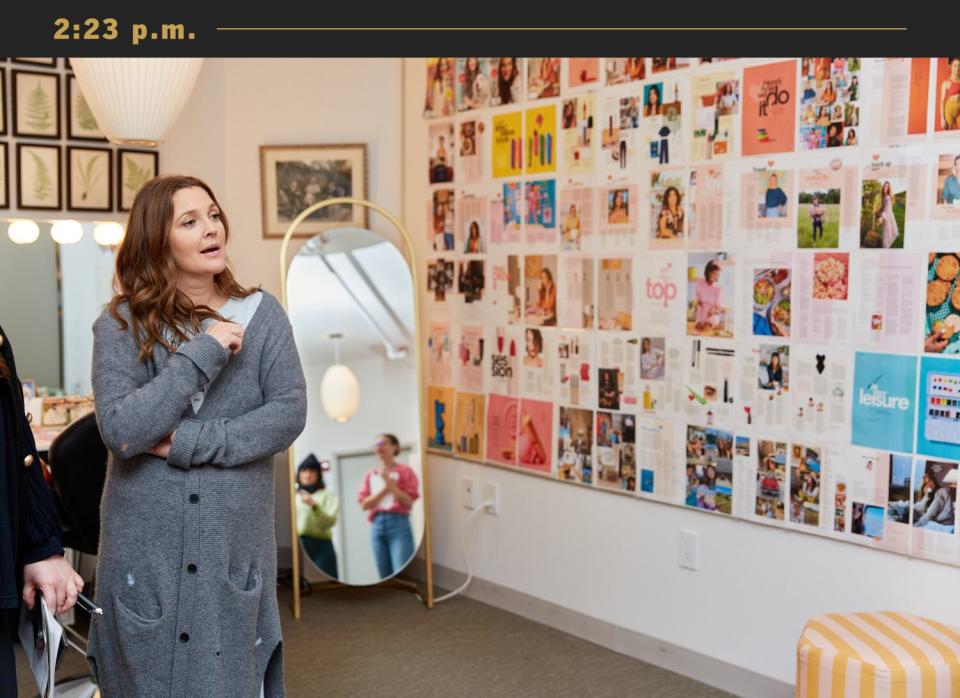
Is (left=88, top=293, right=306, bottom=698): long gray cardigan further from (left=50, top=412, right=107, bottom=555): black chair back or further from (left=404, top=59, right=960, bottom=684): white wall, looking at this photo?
(left=404, top=59, right=960, bottom=684): white wall

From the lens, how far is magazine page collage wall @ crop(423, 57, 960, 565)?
274cm

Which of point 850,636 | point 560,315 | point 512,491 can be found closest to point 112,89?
point 560,315

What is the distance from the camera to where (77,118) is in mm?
4062

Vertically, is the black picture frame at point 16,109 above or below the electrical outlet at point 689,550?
above

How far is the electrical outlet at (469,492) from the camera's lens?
4074 millimetres

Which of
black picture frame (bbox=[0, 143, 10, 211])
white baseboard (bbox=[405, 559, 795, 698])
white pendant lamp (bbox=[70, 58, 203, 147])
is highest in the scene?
white pendant lamp (bbox=[70, 58, 203, 147])

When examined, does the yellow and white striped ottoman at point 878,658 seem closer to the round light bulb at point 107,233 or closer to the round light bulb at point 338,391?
the round light bulb at point 338,391

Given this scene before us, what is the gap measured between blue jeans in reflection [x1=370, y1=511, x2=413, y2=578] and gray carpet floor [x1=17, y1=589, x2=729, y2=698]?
160mm

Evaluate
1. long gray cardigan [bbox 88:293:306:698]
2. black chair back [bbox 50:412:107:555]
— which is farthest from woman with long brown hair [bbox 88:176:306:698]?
black chair back [bbox 50:412:107:555]

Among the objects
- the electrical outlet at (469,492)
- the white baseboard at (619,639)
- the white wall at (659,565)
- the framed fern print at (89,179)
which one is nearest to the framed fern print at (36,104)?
the framed fern print at (89,179)

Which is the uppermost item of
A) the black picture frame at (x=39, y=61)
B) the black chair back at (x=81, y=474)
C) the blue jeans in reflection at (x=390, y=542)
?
the black picture frame at (x=39, y=61)

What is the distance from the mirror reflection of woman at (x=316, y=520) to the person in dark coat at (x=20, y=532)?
2069 mm
